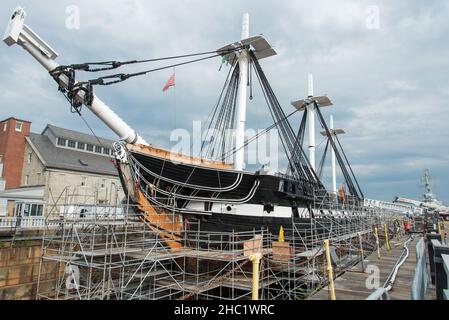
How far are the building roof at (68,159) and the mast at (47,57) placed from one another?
47.5 ft

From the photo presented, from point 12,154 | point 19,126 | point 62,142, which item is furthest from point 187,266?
point 19,126

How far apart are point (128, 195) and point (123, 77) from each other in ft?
15.7

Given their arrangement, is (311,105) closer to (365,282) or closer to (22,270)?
(365,282)

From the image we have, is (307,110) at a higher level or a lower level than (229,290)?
higher

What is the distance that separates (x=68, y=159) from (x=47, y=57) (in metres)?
18.4

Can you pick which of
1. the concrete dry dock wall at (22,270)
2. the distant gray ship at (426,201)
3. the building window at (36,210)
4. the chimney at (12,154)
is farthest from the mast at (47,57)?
the distant gray ship at (426,201)

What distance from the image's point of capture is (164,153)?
1311 centimetres

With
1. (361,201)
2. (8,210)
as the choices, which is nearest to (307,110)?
(361,201)

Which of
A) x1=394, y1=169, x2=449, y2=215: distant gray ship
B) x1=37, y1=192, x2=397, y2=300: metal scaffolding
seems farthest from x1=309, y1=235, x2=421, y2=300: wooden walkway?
x1=394, y1=169, x2=449, y2=215: distant gray ship

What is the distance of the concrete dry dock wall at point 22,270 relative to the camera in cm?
1132

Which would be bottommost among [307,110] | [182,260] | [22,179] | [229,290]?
[229,290]

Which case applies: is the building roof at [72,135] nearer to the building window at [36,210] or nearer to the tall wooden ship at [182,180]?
the building window at [36,210]
